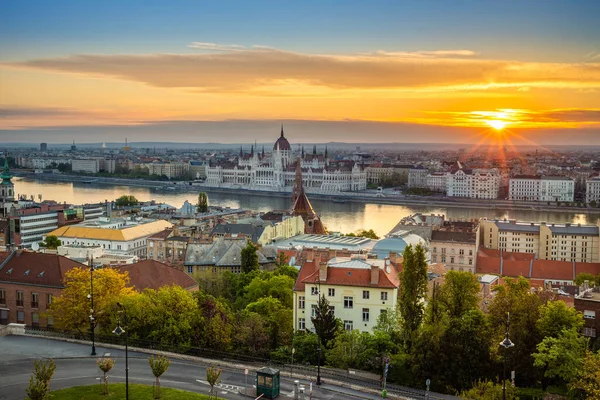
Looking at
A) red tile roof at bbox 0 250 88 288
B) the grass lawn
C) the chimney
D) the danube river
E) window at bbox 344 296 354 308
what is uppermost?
the chimney

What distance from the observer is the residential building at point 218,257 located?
893 inches

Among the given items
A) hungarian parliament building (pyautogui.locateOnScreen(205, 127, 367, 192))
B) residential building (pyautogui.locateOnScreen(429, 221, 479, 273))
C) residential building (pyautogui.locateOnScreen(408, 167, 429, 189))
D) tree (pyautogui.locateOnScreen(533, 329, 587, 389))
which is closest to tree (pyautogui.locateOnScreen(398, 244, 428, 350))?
tree (pyautogui.locateOnScreen(533, 329, 587, 389))

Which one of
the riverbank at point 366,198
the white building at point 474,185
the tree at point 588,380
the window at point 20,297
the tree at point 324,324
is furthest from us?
the white building at point 474,185

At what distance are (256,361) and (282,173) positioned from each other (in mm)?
80327

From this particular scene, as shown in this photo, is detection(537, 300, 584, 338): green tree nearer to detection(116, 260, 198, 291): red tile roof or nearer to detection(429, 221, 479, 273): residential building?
detection(116, 260, 198, 291): red tile roof

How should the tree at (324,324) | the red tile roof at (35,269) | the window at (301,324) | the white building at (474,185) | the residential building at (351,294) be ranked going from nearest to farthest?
the tree at (324,324) < the residential building at (351,294) < the window at (301,324) < the red tile roof at (35,269) < the white building at (474,185)

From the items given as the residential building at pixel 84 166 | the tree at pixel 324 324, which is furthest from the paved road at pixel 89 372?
the residential building at pixel 84 166

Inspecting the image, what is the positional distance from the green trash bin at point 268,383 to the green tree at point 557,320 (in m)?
4.76

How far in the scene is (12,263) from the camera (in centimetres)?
1684

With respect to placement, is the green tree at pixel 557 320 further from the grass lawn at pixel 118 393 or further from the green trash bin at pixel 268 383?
the grass lawn at pixel 118 393

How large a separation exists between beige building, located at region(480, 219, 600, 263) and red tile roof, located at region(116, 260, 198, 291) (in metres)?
19.5

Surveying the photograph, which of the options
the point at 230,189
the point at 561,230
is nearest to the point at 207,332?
the point at 561,230

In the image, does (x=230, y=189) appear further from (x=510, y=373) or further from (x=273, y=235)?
(x=510, y=373)

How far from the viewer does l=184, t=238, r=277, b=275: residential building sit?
2269cm
